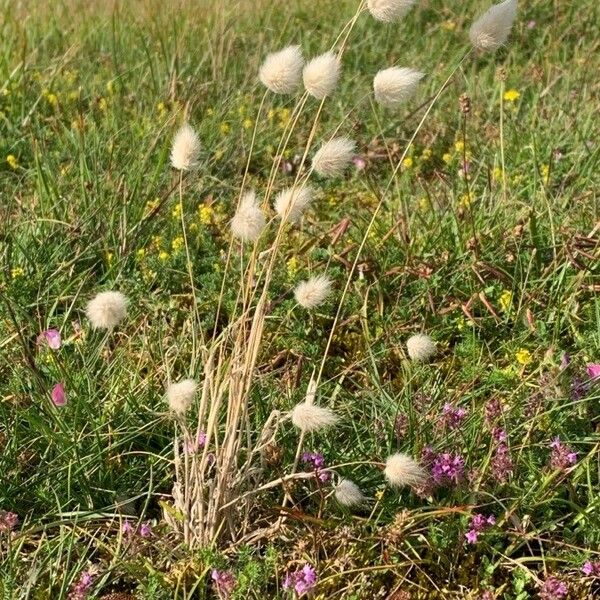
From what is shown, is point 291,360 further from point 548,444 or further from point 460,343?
point 548,444

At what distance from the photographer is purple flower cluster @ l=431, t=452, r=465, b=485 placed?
2.08 meters

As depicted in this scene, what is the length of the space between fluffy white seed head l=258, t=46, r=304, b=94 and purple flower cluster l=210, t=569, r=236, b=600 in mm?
954

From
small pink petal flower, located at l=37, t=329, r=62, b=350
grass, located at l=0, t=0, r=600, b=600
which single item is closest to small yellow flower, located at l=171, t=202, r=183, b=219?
grass, located at l=0, t=0, r=600, b=600

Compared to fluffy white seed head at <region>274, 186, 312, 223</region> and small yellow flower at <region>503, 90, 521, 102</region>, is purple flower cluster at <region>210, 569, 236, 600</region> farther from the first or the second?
small yellow flower at <region>503, 90, 521, 102</region>

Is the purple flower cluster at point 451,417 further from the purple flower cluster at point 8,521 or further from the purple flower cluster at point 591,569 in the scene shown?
the purple flower cluster at point 8,521

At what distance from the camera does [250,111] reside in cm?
429

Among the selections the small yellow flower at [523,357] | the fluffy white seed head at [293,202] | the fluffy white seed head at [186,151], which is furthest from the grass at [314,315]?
the fluffy white seed head at [293,202]

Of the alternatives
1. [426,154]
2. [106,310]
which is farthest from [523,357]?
[426,154]

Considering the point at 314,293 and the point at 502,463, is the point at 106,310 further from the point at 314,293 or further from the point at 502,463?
the point at 502,463

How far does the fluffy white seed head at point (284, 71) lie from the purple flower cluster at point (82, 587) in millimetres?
1042

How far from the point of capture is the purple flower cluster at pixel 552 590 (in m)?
1.91

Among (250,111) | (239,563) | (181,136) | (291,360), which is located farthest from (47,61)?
(239,563)

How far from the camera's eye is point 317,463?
6.96 feet

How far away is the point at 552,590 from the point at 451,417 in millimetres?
470
